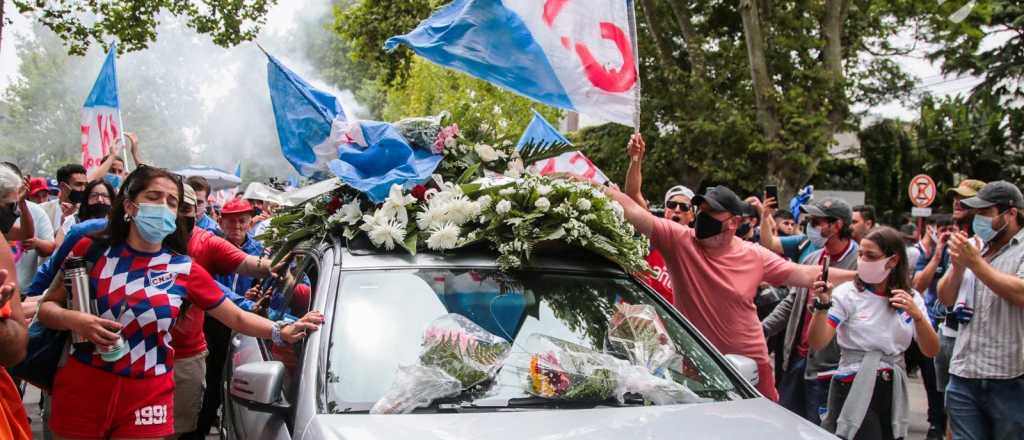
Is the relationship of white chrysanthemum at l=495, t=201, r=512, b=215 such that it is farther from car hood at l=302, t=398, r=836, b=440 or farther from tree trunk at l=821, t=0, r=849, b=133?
tree trunk at l=821, t=0, r=849, b=133

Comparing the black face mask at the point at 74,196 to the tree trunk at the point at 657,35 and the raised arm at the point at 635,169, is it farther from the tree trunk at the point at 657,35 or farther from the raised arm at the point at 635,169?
the tree trunk at the point at 657,35

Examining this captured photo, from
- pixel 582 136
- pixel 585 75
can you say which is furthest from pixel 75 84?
pixel 585 75

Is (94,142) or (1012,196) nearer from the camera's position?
(1012,196)

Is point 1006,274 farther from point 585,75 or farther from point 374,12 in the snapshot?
point 374,12

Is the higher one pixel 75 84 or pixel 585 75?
pixel 75 84

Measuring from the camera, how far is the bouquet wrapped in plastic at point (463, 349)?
134 inches

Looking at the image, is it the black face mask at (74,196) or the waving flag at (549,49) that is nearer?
the waving flag at (549,49)

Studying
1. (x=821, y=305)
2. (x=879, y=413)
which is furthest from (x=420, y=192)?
(x=879, y=413)

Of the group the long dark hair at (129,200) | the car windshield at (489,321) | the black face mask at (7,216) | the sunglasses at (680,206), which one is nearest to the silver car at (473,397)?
the car windshield at (489,321)

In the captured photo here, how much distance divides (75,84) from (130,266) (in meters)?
40.4

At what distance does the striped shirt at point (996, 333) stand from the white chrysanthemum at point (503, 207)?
266cm

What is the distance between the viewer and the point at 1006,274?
4.96 m

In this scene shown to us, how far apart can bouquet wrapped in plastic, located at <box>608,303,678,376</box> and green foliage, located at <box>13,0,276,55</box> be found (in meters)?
11.4

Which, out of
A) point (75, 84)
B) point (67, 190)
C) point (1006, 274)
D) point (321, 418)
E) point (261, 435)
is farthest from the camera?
point (75, 84)
